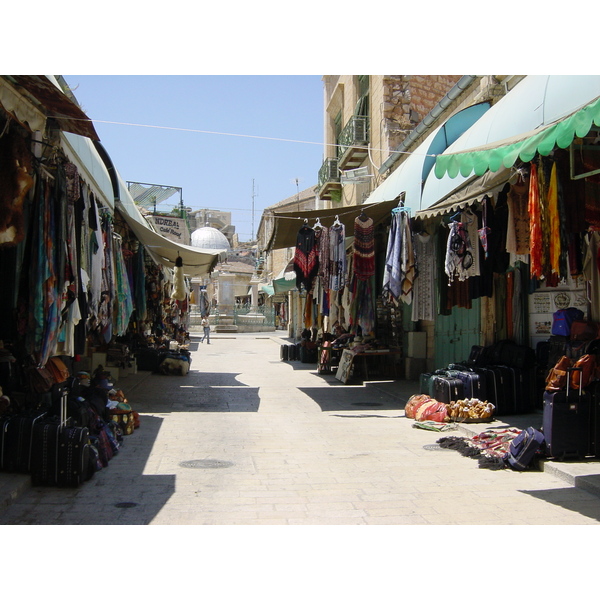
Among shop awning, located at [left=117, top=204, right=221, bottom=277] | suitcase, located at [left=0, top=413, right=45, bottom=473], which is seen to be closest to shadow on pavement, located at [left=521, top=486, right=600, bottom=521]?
suitcase, located at [left=0, top=413, right=45, bottom=473]

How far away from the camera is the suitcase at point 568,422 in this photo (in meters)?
5.95

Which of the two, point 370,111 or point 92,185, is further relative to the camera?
point 370,111

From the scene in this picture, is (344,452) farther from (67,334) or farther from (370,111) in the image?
(370,111)

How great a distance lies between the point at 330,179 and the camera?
24.5 metres

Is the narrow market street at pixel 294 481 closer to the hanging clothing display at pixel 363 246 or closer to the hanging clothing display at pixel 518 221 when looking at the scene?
the hanging clothing display at pixel 518 221

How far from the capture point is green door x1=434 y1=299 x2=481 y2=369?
10.8 m

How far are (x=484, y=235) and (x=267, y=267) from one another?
4894 cm

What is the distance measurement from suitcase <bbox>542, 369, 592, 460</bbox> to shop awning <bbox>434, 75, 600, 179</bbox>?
2353 mm

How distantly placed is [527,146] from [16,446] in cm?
531

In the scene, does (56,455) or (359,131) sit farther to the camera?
(359,131)

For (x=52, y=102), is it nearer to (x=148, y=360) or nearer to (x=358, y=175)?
(x=148, y=360)

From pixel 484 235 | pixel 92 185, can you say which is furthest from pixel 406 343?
pixel 92 185

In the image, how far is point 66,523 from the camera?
4.43 meters

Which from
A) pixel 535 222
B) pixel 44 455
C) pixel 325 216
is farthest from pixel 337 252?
pixel 44 455
